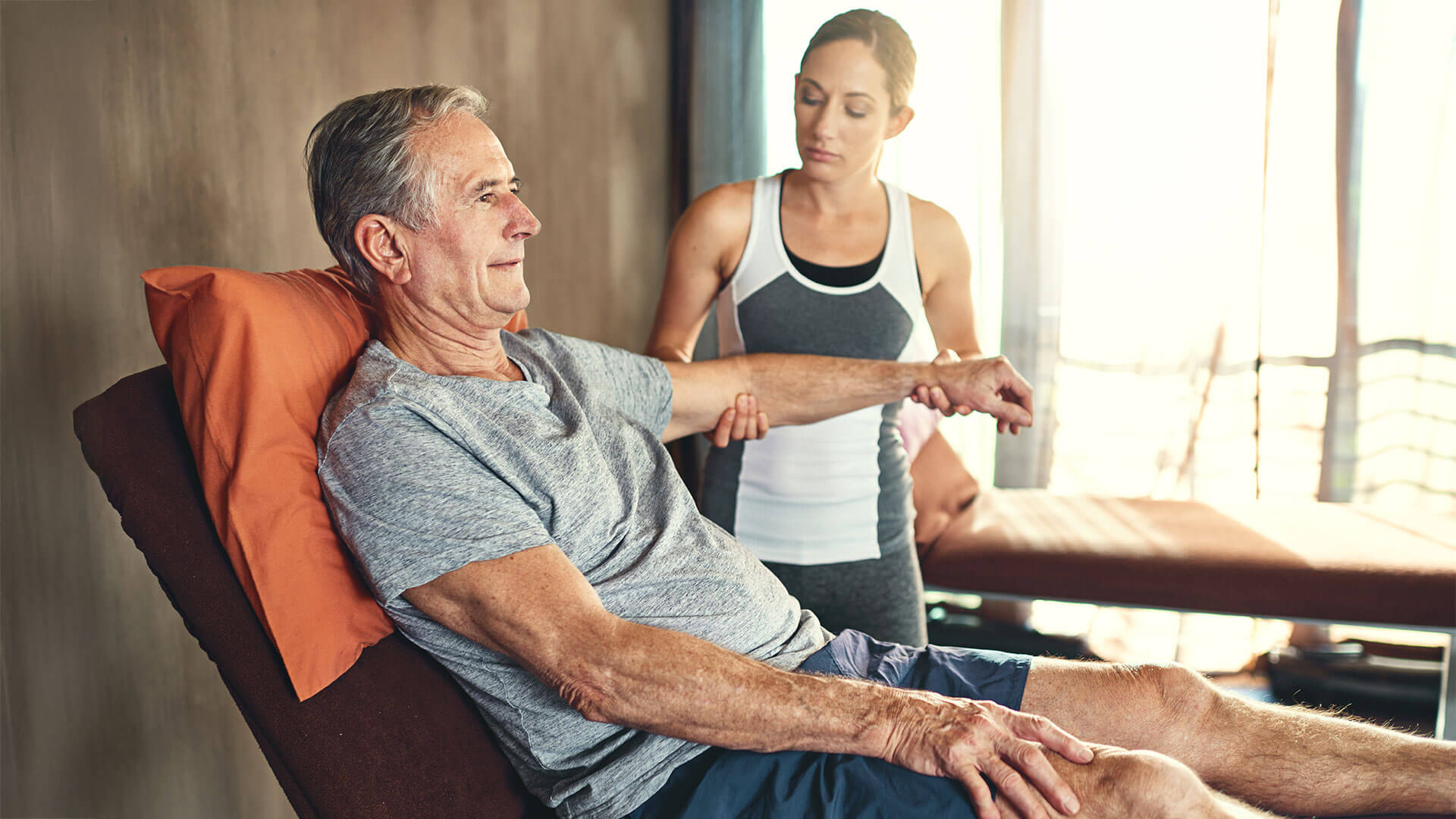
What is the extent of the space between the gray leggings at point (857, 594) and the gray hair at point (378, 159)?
85 cm

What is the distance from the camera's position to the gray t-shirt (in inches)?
39.7

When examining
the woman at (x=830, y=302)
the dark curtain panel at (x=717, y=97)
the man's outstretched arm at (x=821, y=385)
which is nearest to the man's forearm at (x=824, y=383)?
the man's outstretched arm at (x=821, y=385)

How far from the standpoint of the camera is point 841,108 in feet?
5.45

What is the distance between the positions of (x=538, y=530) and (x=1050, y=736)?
568mm

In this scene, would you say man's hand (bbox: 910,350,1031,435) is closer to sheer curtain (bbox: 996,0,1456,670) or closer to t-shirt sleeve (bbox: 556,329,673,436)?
t-shirt sleeve (bbox: 556,329,673,436)

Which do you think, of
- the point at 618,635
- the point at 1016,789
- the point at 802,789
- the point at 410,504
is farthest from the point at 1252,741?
the point at 410,504

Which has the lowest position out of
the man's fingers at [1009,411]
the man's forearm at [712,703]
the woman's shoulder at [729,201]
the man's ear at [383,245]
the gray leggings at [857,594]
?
the gray leggings at [857,594]

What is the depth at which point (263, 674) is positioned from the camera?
3.26 feet

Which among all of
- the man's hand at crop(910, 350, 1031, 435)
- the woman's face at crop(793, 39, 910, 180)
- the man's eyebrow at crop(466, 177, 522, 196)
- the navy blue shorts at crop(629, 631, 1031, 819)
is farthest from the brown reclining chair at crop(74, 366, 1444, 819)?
the woman's face at crop(793, 39, 910, 180)

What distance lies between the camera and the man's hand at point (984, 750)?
93 centimetres

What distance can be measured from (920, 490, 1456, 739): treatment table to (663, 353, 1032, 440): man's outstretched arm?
42.8 inches

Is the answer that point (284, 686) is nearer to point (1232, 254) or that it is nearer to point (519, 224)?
point (519, 224)

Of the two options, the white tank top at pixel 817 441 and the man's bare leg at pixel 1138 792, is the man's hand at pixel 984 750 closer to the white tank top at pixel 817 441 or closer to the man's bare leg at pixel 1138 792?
the man's bare leg at pixel 1138 792

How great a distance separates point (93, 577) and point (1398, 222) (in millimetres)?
3507
